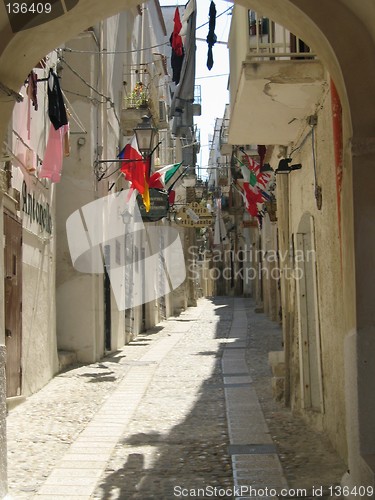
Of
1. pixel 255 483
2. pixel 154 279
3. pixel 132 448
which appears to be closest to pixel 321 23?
pixel 255 483

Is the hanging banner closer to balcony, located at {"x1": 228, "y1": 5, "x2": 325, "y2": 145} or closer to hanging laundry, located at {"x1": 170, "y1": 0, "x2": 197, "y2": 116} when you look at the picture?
hanging laundry, located at {"x1": 170, "y1": 0, "x2": 197, "y2": 116}

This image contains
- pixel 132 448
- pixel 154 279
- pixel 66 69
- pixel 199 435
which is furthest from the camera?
pixel 154 279

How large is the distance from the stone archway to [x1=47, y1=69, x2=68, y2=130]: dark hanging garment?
4606 millimetres

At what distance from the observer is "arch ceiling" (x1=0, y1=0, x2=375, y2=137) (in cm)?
505

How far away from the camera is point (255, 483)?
19.9 feet

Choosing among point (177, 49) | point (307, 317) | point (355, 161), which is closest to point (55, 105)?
point (177, 49)

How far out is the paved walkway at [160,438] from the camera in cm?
615

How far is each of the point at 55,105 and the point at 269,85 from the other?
378 centimetres

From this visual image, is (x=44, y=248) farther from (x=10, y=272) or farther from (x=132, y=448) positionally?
(x=132, y=448)

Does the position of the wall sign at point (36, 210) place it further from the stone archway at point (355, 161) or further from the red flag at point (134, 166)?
the stone archway at point (355, 161)

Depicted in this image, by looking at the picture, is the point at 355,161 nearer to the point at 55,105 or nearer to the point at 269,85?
the point at 269,85

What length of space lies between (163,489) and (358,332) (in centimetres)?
222

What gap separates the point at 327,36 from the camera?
512 cm

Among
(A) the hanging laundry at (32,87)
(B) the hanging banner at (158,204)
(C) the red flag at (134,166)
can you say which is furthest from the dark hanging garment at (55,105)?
(B) the hanging banner at (158,204)
